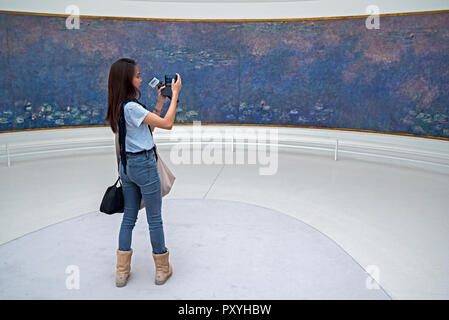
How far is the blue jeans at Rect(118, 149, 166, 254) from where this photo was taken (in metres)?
2.99

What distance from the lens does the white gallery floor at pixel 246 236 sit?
3258 millimetres

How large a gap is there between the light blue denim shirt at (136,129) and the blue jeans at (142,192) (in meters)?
0.06

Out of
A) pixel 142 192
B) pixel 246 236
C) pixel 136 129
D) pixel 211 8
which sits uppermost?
pixel 211 8

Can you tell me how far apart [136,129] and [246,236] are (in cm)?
199

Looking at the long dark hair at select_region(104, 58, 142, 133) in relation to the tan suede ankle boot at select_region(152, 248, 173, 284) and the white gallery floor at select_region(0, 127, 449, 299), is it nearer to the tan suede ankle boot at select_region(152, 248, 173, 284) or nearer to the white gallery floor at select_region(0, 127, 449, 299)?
the tan suede ankle boot at select_region(152, 248, 173, 284)

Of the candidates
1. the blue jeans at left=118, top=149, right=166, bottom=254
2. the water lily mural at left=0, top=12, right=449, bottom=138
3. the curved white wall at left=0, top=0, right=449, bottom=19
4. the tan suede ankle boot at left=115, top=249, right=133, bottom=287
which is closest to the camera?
the blue jeans at left=118, top=149, right=166, bottom=254

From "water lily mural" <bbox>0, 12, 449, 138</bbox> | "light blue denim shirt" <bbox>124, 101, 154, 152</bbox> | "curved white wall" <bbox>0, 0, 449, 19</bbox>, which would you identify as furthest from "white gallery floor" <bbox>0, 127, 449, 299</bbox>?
"curved white wall" <bbox>0, 0, 449, 19</bbox>

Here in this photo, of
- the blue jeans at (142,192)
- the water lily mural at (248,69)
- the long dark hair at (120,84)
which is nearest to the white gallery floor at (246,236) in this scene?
the blue jeans at (142,192)

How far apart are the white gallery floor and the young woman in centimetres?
63

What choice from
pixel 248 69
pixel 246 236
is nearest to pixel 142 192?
pixel 246 236

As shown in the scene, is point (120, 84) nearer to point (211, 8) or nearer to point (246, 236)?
point (246, 236)

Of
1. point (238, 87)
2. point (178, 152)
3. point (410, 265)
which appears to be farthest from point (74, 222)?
point (238, 87)

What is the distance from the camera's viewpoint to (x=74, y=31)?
8594 millimetres

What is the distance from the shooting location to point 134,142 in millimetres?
2971
